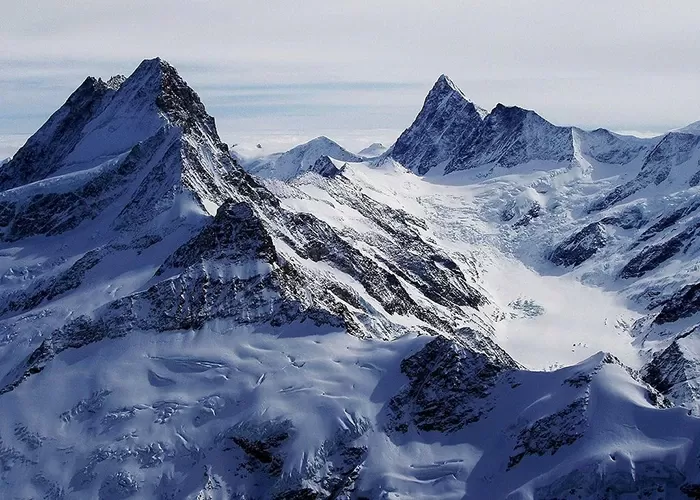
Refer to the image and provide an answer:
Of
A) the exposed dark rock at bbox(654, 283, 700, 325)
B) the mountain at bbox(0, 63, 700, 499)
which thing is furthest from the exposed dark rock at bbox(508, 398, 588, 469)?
the exposed dark rock at bbox(654, 283, 700, 325)

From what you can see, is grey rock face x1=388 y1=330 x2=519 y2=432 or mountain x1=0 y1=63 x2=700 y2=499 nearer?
mountain x1=0 y1=63 x2=700 y2=499

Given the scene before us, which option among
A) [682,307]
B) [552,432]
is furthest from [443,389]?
[682,307]

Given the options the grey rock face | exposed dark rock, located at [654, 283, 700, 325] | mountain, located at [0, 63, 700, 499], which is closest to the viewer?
mountain, located at [0, 63, 700, 499]

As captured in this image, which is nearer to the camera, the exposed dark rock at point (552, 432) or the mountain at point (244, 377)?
the exposed dark rock at point (552, 432)

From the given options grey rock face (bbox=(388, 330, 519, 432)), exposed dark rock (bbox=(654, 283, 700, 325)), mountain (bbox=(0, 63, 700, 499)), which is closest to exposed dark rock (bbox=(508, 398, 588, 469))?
mountain (bbox=(0, 63, 700, 499))

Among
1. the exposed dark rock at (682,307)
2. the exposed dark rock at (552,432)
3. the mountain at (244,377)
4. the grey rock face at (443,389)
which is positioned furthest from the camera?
the exposed dark rock at (682,307)

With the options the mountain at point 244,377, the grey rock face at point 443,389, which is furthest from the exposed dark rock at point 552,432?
the grey rock face at point 443,389

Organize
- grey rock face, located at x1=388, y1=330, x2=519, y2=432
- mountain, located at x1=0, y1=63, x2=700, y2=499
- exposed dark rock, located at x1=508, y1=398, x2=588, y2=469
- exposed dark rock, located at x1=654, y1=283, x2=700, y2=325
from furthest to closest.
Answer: exposed dark rock, located at x1=654, y1=283, x2=700, y2=325 < grey rock face, located at x1=388, y1=330, x2=519, y2=432 < mountain, located at x1=0, y1=63, x2=700, y2=499 < exposed dark rock, located at x1=508, y1=398, x2=588, y2=469

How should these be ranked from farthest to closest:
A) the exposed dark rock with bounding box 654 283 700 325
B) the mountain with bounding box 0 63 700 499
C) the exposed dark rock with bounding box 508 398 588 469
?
the exposed dark rock with bounding box 654 283 700 325, the mountain with bounding box 0 63 700 499, the exposed dark rock with bounding box 508 398 588 469

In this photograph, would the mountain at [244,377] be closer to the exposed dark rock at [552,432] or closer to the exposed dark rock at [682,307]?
the exposed dark rock at [552,432]

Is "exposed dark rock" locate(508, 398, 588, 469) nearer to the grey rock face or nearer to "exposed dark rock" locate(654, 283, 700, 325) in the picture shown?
the grey rock face

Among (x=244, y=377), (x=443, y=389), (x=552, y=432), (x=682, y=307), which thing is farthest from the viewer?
(x=682, y=307)

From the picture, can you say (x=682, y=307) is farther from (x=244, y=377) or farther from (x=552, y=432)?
(x=244, y=377)
